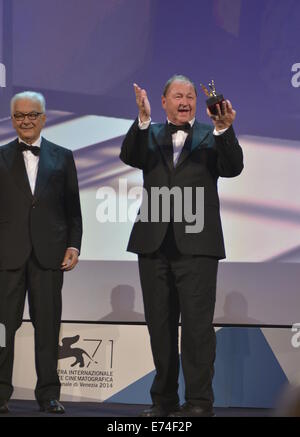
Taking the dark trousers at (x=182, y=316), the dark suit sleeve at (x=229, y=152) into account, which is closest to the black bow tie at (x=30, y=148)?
the dark trousers at (x=182, y=316)

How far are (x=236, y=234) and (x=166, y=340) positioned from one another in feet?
4.11

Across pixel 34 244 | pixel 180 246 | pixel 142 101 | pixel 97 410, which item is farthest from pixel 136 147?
pixel 97 410

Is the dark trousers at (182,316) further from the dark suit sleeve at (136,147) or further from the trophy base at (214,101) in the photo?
the trophy base at (214,101)

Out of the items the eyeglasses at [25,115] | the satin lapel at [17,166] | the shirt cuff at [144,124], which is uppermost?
the eyeglasses at [25,115]

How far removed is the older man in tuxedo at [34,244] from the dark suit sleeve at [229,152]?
0.87 metres

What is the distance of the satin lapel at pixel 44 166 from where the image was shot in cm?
367

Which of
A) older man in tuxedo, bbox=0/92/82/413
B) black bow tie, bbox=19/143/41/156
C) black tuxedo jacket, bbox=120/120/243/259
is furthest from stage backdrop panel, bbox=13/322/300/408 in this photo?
black bow tie, bbox=19/143/41/156

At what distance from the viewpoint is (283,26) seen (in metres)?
4.43

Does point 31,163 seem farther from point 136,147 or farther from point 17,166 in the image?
point 136,147
